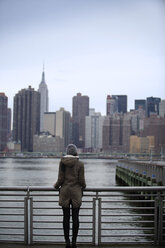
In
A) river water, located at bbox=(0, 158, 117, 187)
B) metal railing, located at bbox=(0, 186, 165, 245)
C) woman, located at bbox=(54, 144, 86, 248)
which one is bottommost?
river water, located at bbox=(0, 158, 117, 187)

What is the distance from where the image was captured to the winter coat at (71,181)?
7.08 m

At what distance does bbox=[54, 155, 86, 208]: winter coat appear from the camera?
708cm

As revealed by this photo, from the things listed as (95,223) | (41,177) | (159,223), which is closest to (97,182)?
(41,177)

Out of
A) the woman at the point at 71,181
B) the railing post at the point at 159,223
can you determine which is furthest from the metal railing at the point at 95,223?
the woman at the point at 71,181

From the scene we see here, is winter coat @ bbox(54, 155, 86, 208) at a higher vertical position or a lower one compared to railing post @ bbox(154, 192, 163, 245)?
higher

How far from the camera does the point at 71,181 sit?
7121mm

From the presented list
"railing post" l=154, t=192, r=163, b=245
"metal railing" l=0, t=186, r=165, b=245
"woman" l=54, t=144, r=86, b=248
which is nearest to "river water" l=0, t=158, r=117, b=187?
"metal railing" l=0, t=186, r=165, b=245

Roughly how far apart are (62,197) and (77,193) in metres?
0.29

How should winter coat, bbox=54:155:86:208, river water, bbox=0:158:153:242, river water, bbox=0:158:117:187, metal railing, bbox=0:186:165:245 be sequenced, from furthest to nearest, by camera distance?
river water, bbox=0:158:117:187 → river water, bbox=0:158:153:242 → metal railing, bbox=0:186:165:245 → winter coat, bbox=54:155:86:208

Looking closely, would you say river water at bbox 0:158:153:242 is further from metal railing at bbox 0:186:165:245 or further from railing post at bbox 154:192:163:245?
railing post at bbox 154:192:163:245

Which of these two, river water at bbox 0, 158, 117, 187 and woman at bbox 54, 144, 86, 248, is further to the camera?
river water at bbox 0, 158, 117, 187

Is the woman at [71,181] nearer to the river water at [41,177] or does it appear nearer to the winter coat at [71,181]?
the winter coat at [71,181]

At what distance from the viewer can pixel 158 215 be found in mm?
8172

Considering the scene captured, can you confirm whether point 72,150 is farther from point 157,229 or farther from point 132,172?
point 132,172
